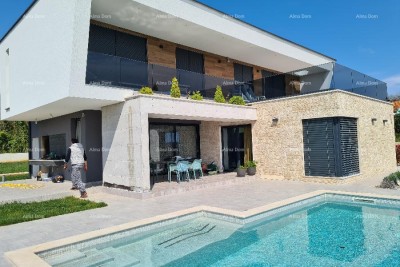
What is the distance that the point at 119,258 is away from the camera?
529 centimetres

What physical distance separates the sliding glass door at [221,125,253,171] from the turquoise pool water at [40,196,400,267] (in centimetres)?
806

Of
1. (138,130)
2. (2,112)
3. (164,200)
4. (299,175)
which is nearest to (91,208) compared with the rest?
(164,200)

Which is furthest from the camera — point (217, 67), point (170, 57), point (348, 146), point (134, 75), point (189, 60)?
point (217, 67)

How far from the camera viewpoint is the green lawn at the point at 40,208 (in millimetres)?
7710

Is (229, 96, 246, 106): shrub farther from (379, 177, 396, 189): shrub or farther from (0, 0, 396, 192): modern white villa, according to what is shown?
(379, 177, 396, 189): shrub

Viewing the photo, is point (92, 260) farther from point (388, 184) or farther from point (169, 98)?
point (388, 184)

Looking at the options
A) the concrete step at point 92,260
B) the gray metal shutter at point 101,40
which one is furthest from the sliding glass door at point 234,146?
the concrete step at point 92,260

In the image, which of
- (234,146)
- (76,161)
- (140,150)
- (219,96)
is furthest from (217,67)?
(76,161)

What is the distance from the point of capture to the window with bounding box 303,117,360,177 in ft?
39.2

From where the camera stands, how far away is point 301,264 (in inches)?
191

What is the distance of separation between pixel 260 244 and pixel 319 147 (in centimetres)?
775

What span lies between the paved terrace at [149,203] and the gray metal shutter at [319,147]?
0.71m

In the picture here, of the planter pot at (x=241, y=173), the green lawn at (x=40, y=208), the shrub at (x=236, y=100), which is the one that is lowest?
the green lawn at (x=40, y=208)

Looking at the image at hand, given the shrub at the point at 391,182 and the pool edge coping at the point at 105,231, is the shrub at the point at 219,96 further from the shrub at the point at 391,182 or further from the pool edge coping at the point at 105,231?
the shrub at the point at 391,182
